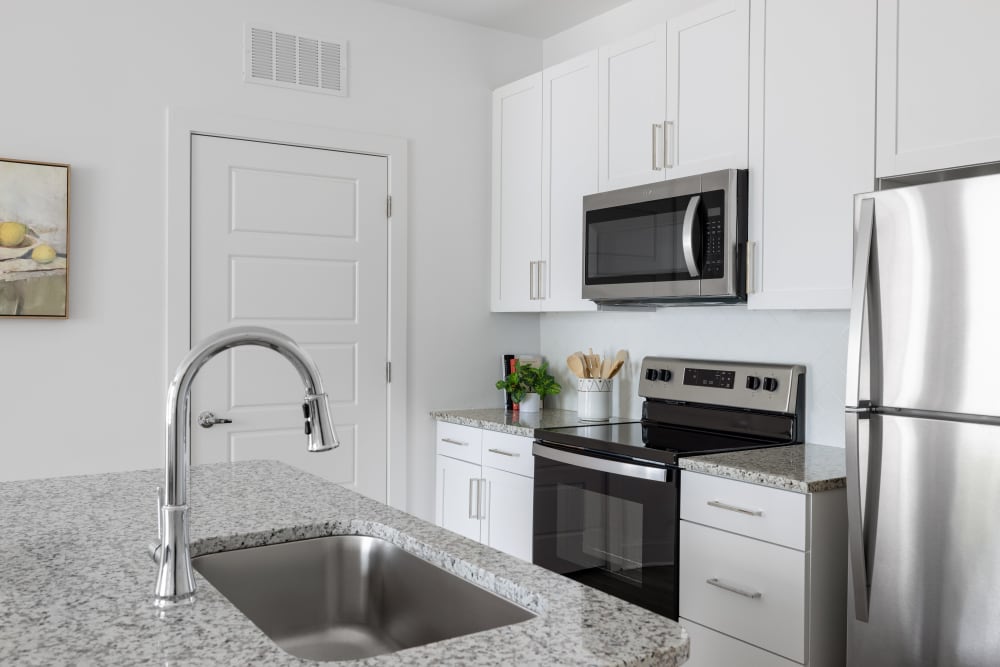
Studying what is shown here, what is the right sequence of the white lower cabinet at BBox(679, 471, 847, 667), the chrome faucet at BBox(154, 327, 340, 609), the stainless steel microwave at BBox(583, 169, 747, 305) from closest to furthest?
the chrome faucet at BBox(154, 327, 340, 609) < the white lower cabinet at BBox(679, 471, 847, 667) < the stainless steel microwave at BBox(583, 169, 747, 305)

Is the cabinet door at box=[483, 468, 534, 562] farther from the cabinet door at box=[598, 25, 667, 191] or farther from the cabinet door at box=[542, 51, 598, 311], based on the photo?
the cabinet door at box=[598, 25, 667, 191]

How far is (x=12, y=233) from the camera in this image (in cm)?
279

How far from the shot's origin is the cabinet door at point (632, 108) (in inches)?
117

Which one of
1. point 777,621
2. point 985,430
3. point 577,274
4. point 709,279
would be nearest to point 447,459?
point 577,274

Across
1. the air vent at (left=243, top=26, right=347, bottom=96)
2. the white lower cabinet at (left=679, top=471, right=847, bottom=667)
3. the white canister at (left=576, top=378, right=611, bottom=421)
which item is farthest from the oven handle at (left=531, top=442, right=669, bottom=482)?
the air vent at (left=243, top=26, right=347, bottom=96)

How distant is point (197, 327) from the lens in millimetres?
3193

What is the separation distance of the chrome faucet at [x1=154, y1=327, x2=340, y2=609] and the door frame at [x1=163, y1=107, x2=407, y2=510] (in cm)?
216

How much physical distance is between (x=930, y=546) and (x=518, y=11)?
2804 mm

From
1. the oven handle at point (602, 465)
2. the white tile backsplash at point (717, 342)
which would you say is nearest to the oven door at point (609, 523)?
the oven handle at point (602, 465)

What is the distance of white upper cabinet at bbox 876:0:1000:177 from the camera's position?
2.01 metres

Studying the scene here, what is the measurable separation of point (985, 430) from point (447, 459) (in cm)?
233

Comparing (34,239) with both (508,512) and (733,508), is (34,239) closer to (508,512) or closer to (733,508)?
(508,512)

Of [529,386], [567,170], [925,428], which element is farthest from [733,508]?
[567,170]

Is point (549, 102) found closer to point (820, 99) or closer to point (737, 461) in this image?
point (820, 99)
